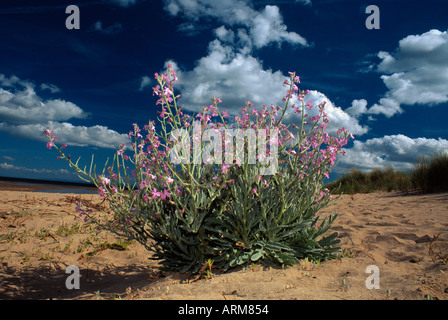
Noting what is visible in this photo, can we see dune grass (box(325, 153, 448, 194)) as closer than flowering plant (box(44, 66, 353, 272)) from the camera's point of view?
No

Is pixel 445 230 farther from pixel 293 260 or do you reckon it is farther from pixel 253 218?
pixel 253 218

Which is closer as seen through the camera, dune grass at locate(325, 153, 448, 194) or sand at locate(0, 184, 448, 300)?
sand at locate(0, 184, 448, 300)

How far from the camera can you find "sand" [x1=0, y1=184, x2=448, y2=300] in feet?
9.48

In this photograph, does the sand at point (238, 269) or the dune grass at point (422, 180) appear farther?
the dune grass at point (422, 180)

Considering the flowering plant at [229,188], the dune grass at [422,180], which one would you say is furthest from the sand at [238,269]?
the dune grass at [422,180]

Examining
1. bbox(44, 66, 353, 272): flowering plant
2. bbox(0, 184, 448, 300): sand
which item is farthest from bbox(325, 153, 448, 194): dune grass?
bbox(44, 66, 353, 272): flowering plant

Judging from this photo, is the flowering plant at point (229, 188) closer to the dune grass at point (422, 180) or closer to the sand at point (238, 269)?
the sand at point (238, 269)

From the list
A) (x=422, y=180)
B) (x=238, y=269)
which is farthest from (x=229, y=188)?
(x=422, y=180)

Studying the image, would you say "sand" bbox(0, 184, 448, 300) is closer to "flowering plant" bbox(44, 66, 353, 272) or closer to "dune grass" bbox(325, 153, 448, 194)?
"flowering plant" bbox(44, 66, 353, 272)

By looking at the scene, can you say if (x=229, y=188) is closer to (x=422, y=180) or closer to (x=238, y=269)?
(x=238, y=269)

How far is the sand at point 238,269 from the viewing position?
2.89 m

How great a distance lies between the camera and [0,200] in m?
10.1

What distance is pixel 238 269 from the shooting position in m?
3.48
